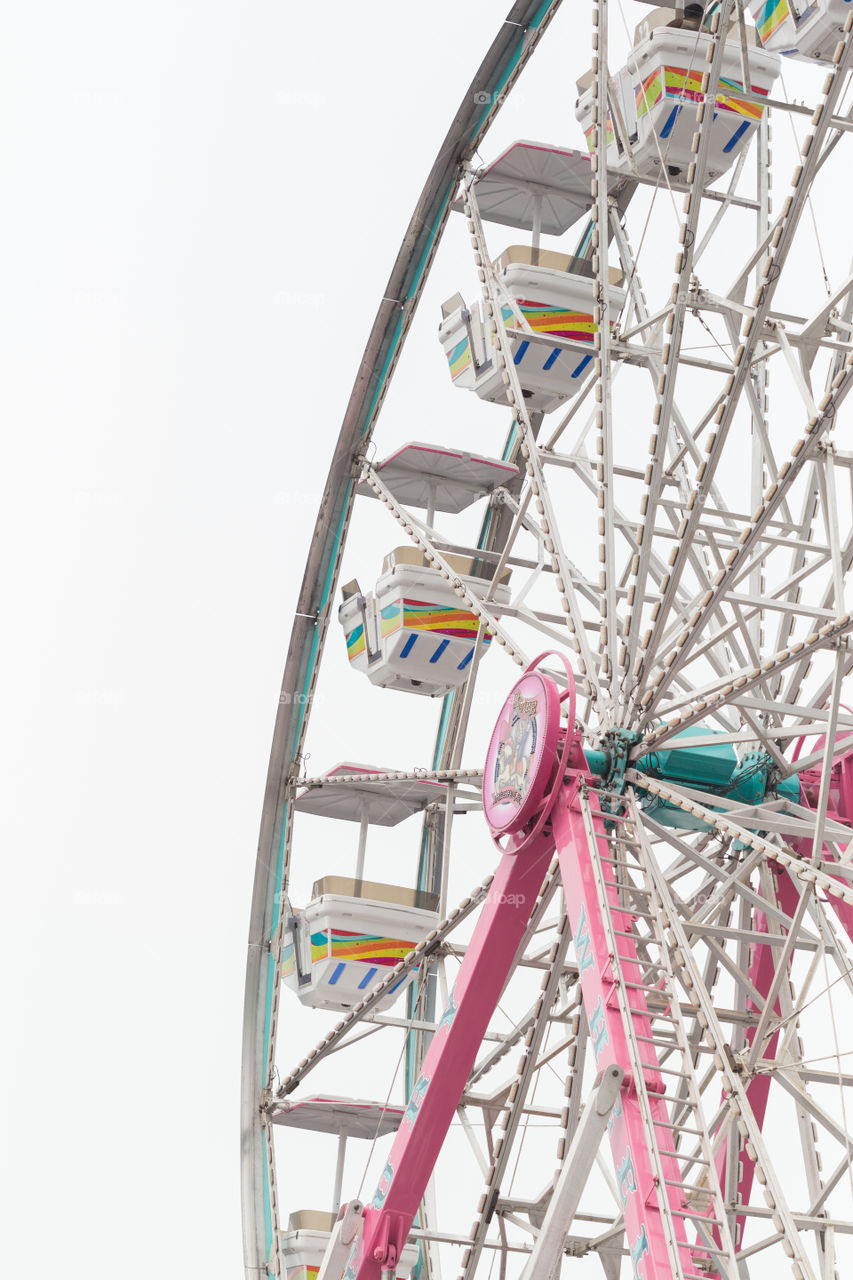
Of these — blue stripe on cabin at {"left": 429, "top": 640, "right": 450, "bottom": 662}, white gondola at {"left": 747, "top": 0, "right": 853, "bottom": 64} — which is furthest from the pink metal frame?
white gondola at {"left": 747, "top": 0, "right": 853, "bottom": 64}

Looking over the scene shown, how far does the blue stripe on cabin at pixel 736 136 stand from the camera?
13.7m

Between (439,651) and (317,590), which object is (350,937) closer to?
(439,651)

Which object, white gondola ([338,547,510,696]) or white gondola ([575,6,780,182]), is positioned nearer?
white gondola ([575,6,780,182])

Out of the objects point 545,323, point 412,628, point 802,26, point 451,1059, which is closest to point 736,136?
point 545,323

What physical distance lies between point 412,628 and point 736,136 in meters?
4.59

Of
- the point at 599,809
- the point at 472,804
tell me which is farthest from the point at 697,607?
the point at 472,804

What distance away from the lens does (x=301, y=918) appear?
15297 millimetres

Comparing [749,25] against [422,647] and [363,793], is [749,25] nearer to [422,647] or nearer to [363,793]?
[422,647]

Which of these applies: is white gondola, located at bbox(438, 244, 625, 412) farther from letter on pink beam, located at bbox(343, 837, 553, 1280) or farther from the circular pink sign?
letter on pink beam, located at bbox(343, 837, 553, 1280)

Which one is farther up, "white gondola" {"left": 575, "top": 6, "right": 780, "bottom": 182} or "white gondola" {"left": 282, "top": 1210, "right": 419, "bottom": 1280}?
"white gondola" {"left": 575, "top": 6, "right": 780, "bottom": 182}

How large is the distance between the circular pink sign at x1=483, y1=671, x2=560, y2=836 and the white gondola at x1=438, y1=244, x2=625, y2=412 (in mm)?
3586

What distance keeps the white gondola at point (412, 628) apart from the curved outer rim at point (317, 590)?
518 mm

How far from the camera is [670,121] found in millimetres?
13586

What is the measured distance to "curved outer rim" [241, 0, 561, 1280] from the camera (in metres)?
14.7
